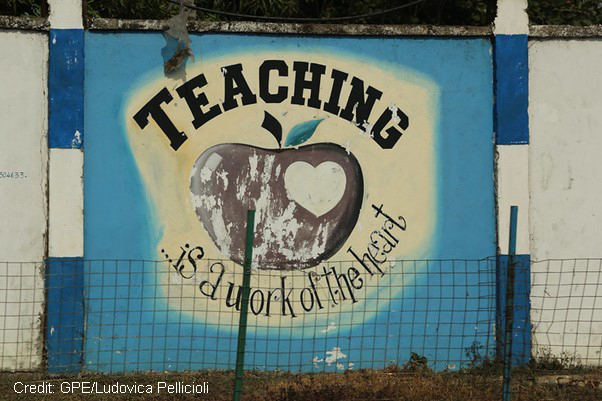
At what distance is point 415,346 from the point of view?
31.0 ft

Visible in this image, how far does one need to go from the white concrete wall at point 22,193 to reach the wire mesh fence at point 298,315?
0.06 ft

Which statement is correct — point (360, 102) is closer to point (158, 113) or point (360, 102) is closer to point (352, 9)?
point (158, 113)

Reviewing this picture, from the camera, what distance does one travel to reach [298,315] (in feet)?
30.7

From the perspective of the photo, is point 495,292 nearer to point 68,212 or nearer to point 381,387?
point 381,387

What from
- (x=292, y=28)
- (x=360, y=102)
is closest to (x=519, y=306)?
(x=360, y=102)

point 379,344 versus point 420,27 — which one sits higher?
point 420,27

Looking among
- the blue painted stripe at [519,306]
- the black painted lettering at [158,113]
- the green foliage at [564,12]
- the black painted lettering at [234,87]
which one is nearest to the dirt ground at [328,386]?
the blue painted stripe at [519,306]

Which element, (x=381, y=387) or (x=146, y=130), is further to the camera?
(x=146, y=130)

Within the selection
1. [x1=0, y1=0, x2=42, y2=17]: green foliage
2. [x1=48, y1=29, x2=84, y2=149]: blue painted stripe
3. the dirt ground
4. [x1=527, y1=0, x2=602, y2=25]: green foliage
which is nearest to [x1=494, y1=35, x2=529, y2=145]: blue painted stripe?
the dirt ground

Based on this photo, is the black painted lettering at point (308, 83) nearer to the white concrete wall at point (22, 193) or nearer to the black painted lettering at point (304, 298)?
the black painted lettering at point (304, 298)

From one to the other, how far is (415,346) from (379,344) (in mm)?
328

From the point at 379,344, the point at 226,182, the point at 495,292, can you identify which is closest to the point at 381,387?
the point at 379,344

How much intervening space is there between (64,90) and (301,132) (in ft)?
6.89

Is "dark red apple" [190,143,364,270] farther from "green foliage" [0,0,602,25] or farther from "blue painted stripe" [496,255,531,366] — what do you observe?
"green foliage" [0,0,602,25]
